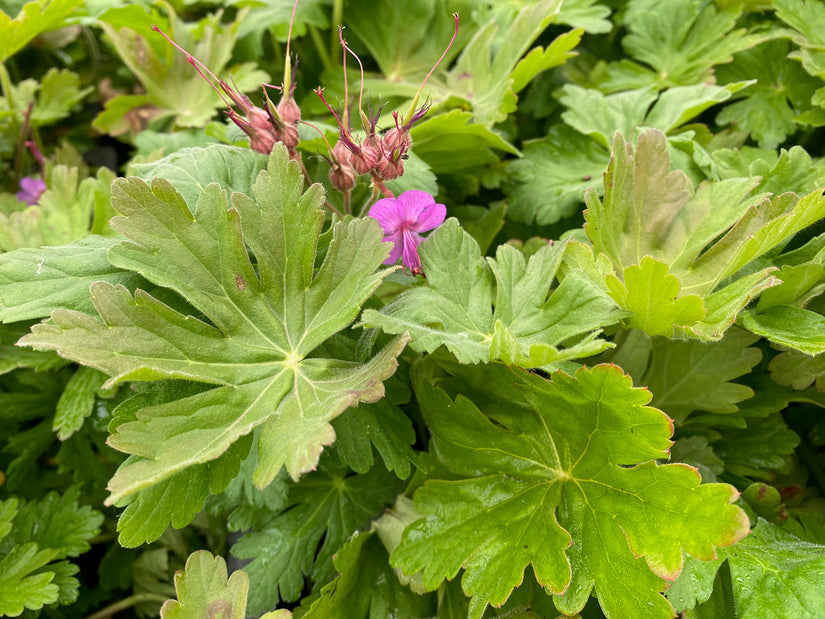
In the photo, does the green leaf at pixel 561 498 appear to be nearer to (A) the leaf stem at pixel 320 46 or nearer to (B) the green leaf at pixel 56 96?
(A) the leaf stem at pixel 320 46

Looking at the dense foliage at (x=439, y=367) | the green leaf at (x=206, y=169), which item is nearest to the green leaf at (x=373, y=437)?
the dense foliage at (x=439, y=367)

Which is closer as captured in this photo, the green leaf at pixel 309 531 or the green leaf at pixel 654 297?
the green leaf at pixel 654 297

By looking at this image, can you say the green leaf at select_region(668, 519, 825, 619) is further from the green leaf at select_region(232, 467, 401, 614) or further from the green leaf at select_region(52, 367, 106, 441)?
the green leaf at select_region(52, 367, 106, 441)

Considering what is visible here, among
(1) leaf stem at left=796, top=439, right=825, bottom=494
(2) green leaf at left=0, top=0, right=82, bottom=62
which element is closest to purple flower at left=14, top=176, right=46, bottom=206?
(2) green leaf at left=0, top=0, right=82, bottom=62

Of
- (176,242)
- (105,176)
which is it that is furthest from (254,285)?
(105,176)

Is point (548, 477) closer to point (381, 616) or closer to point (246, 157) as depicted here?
point (381, 616)

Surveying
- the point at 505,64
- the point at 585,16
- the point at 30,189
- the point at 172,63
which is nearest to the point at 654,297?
the point at 505,64
